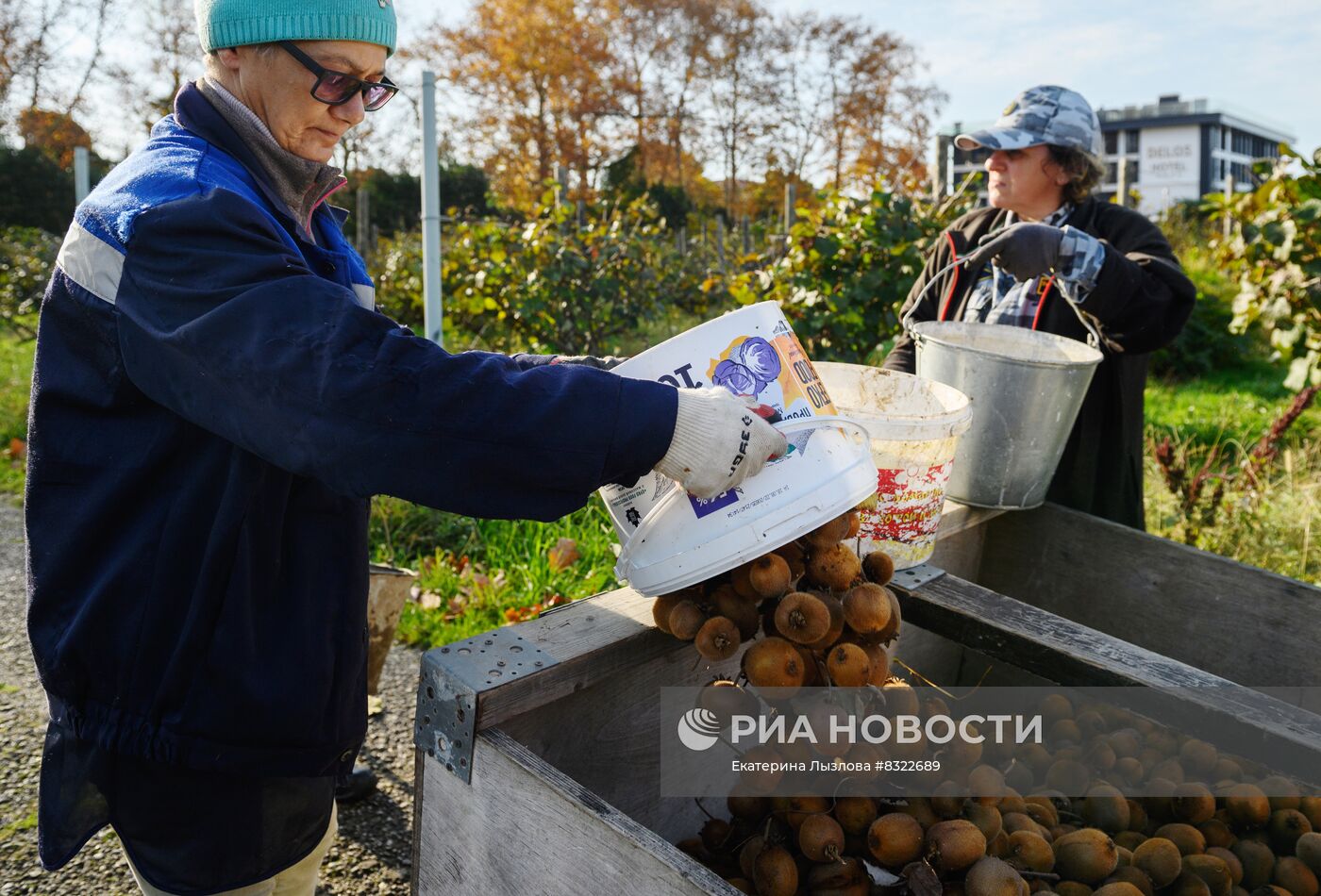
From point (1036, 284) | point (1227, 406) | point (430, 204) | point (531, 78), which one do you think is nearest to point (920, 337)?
point (1036, 284)

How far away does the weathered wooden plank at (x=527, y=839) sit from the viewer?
3.49 feet

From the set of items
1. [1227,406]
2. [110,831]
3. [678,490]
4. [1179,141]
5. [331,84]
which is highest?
[1179,141]

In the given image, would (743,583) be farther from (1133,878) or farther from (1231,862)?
(1231,862)

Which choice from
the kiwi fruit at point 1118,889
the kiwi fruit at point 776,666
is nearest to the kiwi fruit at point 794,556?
the kiwi fruit at point 776,666

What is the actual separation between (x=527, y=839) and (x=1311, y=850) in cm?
115

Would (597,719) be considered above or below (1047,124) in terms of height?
below

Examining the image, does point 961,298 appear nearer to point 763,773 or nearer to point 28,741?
point 763,773

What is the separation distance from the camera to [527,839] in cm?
122

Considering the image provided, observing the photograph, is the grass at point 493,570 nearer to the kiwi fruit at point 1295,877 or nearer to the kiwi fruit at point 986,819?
the kiwi fruit at point 986,819

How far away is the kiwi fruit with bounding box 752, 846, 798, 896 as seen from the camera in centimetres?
125

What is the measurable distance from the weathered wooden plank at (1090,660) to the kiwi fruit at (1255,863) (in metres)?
0.19

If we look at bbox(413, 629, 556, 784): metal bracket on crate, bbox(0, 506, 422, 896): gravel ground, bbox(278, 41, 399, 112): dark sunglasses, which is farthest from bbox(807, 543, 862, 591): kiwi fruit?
bbox(0, 506, 422, 896): gravel ground

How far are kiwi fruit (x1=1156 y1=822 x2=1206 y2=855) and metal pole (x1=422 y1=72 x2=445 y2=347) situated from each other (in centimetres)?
399

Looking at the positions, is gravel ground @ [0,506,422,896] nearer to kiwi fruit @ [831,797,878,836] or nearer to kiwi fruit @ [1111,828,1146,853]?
kiwi fruit @ [831,797,878,836]
